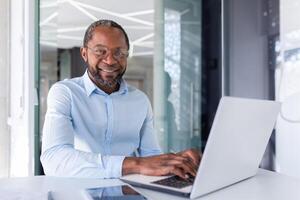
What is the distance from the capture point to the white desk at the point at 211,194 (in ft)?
2.41

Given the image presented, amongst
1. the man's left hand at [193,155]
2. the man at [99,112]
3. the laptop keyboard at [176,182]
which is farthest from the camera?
the man at [99,112]

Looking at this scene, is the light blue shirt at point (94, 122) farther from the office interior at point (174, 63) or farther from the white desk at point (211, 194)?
the office interior at point (174, 63)

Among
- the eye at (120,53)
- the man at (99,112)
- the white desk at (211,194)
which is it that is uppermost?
the eye at (120,53)

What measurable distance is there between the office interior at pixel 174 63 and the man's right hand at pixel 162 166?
3.79ft

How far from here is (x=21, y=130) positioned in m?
2.35

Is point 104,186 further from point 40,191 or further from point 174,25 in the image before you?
point 174,25

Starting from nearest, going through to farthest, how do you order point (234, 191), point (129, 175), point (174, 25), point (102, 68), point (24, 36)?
1. point (234, 191)
2. point (129, 175)
3. point (102, 68)
4. point (24, 36)
5. point (174, 25)

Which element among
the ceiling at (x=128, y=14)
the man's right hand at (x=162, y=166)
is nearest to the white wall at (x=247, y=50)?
the ceiling at (x=128, y=14)

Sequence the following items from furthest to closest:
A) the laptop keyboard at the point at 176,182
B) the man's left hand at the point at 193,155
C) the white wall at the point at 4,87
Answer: the white wall at the point at 4,87, the man's left hand at the point at 193,155, the laptop keyboard at the point at 176,182

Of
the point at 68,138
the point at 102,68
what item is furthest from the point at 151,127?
the point at 68,138

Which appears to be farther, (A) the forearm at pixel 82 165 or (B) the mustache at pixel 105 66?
(B) the mustache at pixel 105 66

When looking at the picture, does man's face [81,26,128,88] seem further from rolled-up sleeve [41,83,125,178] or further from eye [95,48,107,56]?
rolled-up sleeve [41,83,125,178]

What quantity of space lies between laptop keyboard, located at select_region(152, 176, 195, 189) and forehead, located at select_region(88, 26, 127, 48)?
65 cm

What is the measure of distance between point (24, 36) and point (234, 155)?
6.19 feet
